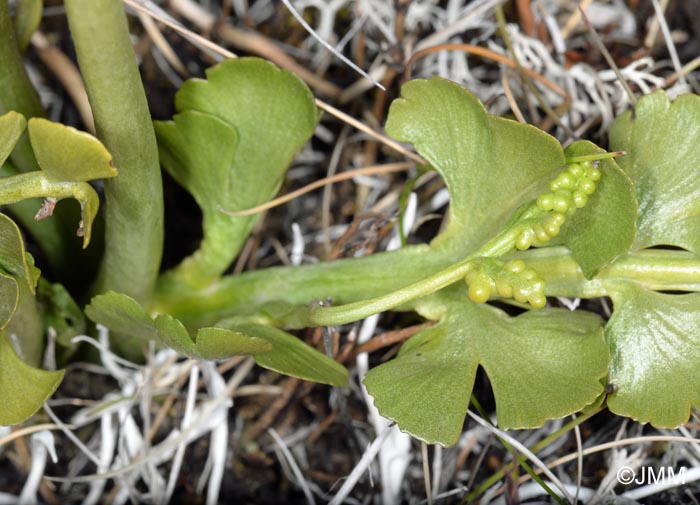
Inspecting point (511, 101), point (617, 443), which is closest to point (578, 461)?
point (617, 443)

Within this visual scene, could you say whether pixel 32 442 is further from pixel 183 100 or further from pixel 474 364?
pixel 474 364

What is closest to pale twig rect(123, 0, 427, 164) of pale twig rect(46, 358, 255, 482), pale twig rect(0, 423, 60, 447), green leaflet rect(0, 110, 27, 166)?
green leaflet rect(0, 110, 27, 166)

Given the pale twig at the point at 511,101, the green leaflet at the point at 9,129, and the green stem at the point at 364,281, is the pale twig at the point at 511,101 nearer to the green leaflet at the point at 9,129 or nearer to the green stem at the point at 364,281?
the green stem at the point at 364,281

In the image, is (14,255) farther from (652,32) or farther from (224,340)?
(652,32)

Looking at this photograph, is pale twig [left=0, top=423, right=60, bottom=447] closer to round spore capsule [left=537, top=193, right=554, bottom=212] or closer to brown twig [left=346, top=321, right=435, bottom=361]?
brown twig [left=346, top=321, right=435, bottom=361]

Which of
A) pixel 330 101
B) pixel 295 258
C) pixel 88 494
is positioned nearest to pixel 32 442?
pixel 88 494

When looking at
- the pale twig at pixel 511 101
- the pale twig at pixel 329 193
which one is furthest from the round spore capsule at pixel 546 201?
the pale twig at pixel 329 193
